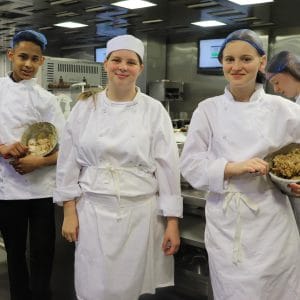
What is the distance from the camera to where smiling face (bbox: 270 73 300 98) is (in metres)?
1.89

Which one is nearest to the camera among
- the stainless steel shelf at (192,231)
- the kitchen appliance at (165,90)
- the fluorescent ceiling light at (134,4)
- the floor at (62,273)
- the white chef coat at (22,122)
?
the stainless steel shelf at (192,231)

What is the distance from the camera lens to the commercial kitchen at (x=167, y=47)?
6.35 feet

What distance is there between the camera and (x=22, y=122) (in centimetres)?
175

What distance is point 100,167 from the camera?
55.7 inches

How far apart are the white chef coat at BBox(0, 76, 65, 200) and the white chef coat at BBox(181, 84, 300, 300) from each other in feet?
2.54

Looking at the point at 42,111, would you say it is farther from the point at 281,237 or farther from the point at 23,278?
the point at 281,237

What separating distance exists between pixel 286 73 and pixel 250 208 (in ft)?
3.02

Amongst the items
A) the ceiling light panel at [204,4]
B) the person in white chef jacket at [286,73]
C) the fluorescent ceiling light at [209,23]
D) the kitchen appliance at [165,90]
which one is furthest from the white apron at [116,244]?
the kitchen appliance at [165,90]

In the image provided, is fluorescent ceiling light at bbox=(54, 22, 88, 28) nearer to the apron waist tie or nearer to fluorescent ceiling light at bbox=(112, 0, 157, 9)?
fluorescent ceiling light at bbox=(112, 0, 157, 9)

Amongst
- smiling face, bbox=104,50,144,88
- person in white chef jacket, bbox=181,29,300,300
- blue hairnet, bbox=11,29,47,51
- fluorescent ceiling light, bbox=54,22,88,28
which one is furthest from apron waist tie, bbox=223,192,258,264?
fluorescent ceiling light, bbox=54,22,88,28

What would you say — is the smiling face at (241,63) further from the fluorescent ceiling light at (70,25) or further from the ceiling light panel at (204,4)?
the fluorescent ceiling light at (70,25)

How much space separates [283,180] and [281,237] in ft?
0.62

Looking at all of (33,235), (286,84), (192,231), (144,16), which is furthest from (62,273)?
(144,16)

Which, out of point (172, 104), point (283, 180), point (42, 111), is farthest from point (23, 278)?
point (172, 104)
